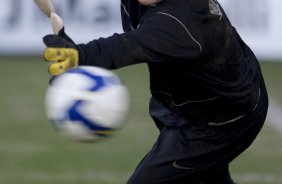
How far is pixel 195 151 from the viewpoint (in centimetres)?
578

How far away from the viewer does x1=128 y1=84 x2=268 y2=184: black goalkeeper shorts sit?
227 inches

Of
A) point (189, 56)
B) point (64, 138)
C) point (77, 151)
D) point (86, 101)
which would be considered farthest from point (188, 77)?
point (64, 138)

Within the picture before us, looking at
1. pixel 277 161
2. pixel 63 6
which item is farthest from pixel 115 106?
pixel 63 6

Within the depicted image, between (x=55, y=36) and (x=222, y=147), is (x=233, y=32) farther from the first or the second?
(x=55, y=36)

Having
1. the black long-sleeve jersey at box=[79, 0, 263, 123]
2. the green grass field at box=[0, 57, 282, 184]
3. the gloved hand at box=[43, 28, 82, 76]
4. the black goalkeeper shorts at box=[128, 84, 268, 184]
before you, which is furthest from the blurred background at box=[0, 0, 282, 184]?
the gloved hand at box=[43, 28, 82, 76]

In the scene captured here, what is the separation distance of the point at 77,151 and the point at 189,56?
4.22m

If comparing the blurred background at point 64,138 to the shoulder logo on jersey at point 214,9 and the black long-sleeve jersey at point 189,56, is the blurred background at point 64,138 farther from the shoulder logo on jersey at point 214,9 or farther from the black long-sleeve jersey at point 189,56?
the shoulder logo on jersey at point 214,9

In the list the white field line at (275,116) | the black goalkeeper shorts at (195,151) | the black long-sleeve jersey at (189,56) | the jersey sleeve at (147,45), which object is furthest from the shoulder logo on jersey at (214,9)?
the white field line at (275,116)

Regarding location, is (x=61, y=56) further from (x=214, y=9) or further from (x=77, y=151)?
(x=77, y=151)

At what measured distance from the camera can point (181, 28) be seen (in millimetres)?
4906

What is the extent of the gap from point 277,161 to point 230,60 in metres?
3.43

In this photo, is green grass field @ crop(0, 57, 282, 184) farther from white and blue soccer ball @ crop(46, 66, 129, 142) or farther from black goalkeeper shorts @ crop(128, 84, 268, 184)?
white and blue soccer ball @ crop(46, 66, 129, 142)

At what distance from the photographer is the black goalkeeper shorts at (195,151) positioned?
5.76 m

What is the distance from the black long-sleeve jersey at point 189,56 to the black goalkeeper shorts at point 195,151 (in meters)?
0.09
